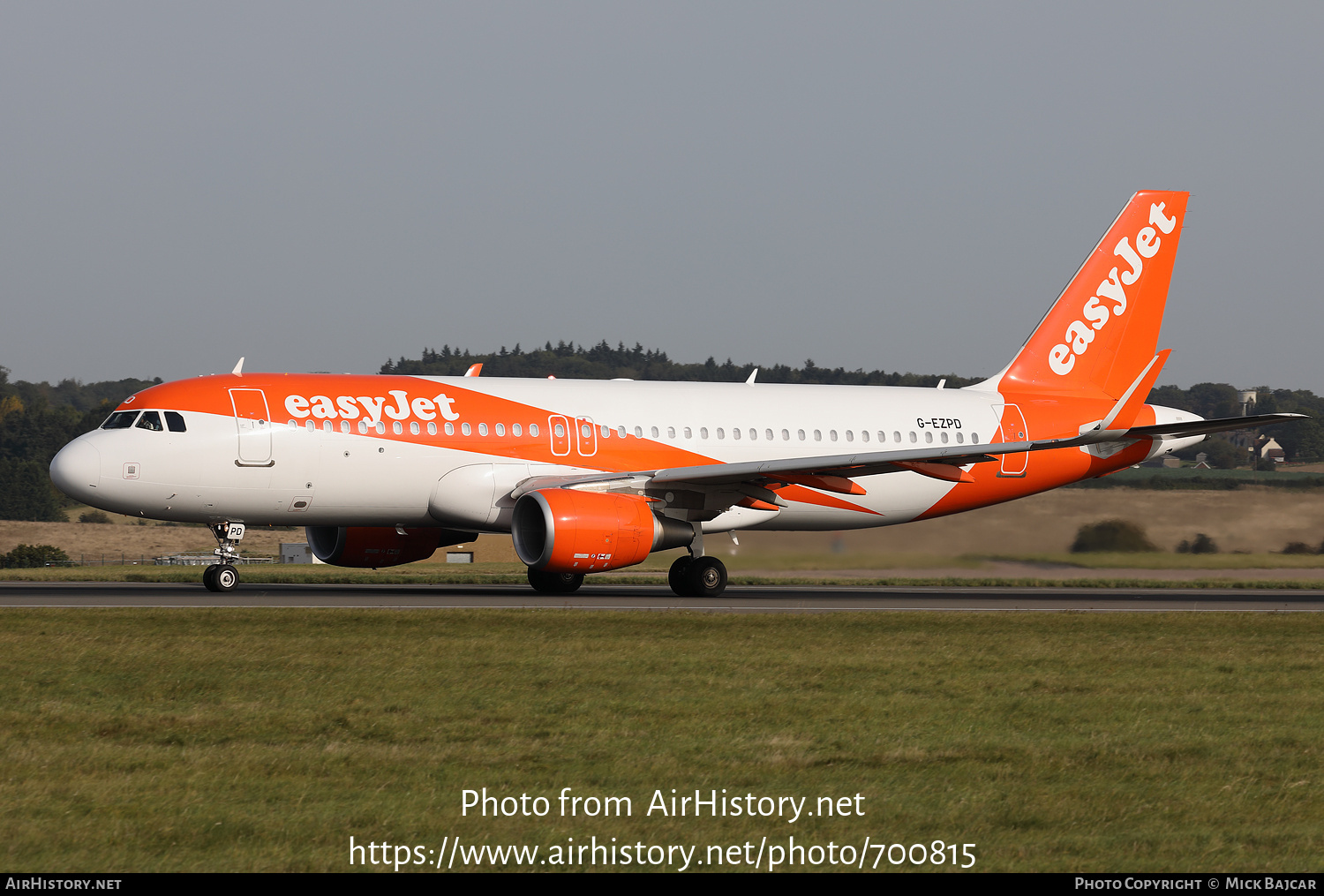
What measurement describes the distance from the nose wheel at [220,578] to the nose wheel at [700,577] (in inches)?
310

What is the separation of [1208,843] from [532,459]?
64.5 feet

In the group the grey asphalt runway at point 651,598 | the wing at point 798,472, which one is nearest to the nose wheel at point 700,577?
the grey asphalt runway at point 651,598

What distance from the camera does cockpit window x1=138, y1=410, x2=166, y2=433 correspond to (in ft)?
81.0

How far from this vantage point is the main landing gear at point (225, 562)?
25000 mm

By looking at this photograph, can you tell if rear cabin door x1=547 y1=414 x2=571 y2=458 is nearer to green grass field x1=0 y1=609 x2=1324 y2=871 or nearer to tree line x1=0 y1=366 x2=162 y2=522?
green grass field x1=0 y1=609 x2=1324 y2=871

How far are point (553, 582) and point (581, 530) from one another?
418cm

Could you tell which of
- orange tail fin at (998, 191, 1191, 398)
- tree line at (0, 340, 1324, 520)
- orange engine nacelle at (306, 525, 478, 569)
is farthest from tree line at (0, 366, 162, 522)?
orange tail fin at (998, 191, 1191, 398)

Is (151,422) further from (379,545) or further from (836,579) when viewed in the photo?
(836,579)

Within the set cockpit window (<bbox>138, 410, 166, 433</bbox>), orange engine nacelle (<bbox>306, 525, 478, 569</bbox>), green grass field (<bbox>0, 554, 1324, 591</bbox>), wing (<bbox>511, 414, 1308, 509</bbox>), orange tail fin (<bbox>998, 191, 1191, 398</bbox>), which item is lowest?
green grass field (<bbox>0, 554, 1324, 591</bbox>)

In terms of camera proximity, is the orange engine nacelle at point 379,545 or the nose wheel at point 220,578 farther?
the orange engine nacelle at point 379,545

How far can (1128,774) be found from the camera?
9.28 meters

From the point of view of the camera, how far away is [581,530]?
77.7 feet

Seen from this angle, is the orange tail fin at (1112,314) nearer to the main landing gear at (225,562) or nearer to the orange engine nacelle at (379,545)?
the orange engine nacelle at (379,545)

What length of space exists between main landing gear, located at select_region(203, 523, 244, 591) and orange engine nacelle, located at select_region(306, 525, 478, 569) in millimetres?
2436
